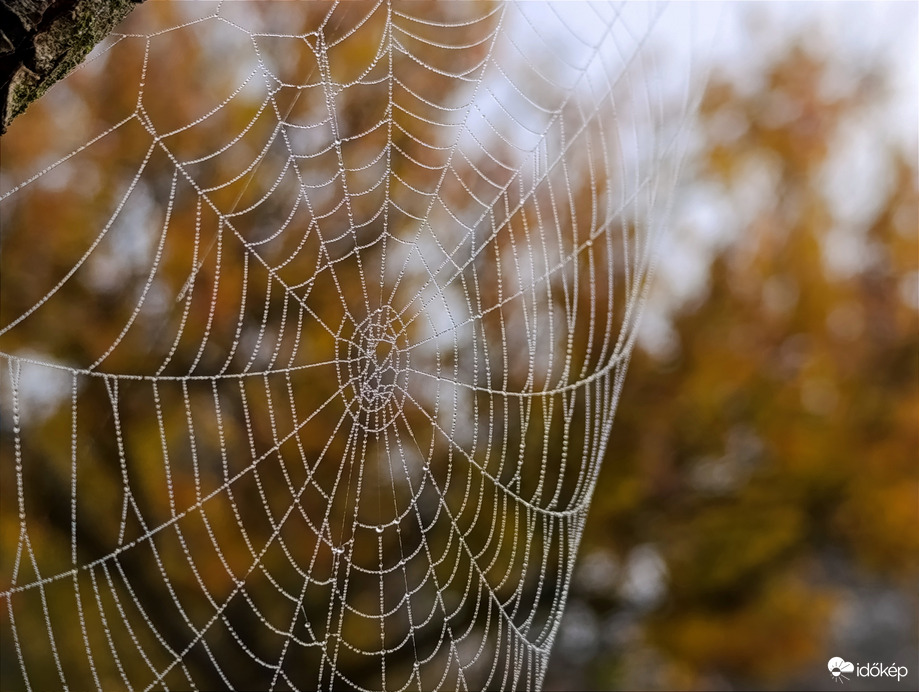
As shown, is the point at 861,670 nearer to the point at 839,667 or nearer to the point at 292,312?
the point at 839,667

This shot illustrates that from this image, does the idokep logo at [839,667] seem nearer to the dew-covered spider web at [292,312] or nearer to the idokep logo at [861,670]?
the idokep logo at [861,670]

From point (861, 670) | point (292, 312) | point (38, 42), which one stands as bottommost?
point (861, 670)

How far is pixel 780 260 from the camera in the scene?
163 inches

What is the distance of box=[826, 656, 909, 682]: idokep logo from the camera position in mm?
4551

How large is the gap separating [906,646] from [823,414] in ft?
8.60

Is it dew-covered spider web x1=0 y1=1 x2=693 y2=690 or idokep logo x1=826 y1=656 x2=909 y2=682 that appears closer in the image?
dew-covered spider web x1=0 y1=1 x2=693 y2=690

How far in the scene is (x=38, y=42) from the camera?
0.69m

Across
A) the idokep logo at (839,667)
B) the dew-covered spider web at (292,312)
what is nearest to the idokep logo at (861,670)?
the idokep logo at (839,667)

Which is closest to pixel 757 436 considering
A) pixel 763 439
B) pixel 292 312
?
pixel 763 439

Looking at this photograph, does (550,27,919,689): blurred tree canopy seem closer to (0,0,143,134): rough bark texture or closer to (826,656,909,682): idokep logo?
(826,656,909,682): idokep logo

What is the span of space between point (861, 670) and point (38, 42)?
523cm

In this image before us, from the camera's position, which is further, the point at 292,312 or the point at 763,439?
the point at 763,439

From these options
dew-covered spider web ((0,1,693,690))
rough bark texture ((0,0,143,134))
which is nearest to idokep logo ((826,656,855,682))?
dew-covered spider web ((0,1,693,690))

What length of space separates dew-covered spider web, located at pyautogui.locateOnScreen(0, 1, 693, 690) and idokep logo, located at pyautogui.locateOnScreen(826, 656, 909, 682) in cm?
235
